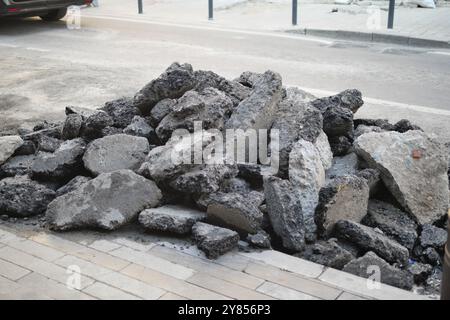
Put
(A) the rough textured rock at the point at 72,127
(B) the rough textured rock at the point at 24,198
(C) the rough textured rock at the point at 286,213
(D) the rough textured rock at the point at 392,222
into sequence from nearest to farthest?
(C) the rough textured rock at the point at 286,213, (D) the rough textured rock at the point at 392,222, (B) the rough textured rock at the point at 24,198, (A) the rough textured rock at the point at 72,127

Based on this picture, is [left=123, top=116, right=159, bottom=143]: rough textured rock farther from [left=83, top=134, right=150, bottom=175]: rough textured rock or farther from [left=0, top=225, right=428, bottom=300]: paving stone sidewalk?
[left=0, top=225, right=428, bottom=300]: paving stone sidewalk

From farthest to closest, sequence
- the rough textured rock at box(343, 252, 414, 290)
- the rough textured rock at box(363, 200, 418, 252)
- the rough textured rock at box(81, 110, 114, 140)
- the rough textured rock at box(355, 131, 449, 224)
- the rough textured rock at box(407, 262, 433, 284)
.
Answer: the rough textured rock at box(81, 110, 114, 140) < the rough textured rock at box(355, 131, 449, 224) < the rough textured rock at box(363, 200, 418, 252) < the rough textured rock at box(407, 262, 433, 284) < the rough textured rock at box(343, 252, 414, 290)

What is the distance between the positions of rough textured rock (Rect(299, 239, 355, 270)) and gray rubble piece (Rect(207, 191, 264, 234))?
1.26ft

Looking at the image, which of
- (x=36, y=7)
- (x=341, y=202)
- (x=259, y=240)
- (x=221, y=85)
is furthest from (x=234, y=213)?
(x=36, y=7)

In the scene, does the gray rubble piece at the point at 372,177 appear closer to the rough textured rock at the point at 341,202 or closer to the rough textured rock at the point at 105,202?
the rough textured rock at the point at 341,202

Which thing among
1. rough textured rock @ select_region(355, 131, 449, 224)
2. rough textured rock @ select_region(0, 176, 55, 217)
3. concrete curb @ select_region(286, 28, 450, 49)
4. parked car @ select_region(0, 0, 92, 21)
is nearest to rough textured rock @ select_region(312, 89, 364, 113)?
rough textured rock @ select_region(355, 131, 449, 224)

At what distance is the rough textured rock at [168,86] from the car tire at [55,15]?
1036 centimetres

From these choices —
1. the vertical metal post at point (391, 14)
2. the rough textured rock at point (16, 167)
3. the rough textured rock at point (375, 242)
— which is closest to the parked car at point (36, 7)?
the vertical metal post at point (391, 14)

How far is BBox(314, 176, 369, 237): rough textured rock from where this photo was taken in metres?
4.36

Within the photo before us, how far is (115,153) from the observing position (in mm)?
4992

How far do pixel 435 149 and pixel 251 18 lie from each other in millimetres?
11057

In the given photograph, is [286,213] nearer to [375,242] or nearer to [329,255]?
[329,255]

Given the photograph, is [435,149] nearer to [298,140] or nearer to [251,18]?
[298,140]

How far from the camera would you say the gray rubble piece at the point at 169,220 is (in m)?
4.21
